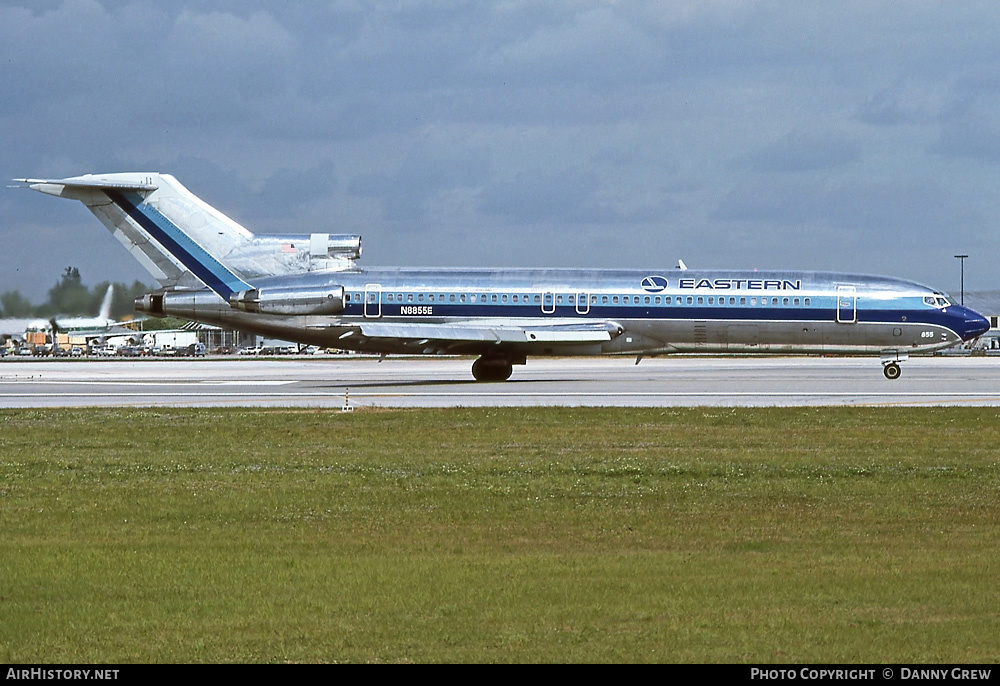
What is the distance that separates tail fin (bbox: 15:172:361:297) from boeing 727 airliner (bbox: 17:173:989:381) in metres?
0.05

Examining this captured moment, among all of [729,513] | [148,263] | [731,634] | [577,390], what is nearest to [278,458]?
[729,513]

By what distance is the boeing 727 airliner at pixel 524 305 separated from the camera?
41781mm

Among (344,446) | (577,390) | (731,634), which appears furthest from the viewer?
(577,390)

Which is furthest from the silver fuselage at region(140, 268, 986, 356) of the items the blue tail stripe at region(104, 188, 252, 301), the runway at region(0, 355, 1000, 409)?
the runway at region(0, 355, 1000, 409)

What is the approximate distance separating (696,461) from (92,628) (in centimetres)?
1096

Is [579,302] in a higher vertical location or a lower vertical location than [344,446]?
higher

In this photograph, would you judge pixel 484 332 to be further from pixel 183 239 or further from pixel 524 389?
pixel 183 239

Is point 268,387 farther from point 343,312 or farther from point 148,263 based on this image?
point 148,263

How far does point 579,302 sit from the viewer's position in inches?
1649

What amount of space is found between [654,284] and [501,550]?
3134cm

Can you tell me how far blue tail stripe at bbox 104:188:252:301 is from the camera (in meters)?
43.0

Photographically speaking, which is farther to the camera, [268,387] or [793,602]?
[268,387]

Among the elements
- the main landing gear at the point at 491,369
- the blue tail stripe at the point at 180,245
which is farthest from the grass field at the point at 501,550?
the blue tail stripe at the point at 180,245

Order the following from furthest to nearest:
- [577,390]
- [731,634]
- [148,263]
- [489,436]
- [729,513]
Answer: [148,263] → [577,390] → [489,436] → [729,513] → [731,634]
